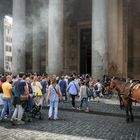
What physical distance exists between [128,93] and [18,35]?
15.7 m

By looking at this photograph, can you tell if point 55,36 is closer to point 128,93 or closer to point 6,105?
point 6,105

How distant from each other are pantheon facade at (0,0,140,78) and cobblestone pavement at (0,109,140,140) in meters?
9.67

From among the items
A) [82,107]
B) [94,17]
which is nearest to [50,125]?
[82,107]

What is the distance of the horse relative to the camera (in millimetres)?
13203

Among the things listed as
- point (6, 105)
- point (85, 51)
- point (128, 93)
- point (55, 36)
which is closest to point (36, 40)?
point (85, 51)

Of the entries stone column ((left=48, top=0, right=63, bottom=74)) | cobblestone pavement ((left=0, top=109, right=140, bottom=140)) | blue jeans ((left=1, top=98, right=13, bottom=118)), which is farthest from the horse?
stone column ((left=48, top=0, right=63, bottom=74))

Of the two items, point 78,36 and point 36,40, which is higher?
point 78,36

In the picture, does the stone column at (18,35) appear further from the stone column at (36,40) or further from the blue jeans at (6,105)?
the blue jeans at (6,105)

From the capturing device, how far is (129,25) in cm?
2877

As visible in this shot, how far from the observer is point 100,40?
23.5 meters

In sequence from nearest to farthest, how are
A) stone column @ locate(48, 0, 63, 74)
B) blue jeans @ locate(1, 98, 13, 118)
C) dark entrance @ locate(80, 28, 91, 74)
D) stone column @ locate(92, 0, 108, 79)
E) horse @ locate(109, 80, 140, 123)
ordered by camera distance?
horse @ locate(109, 80, 140, 123) → blue jeans @ locate(1, 98, 13, 118) → stone column @ locate(92, 0, 108, 79) → stone column @ locate(48, 0, 63, 74) → dark entrance @ locate(80, 28, 91, 74)

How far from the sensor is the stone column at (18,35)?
28.0 metres

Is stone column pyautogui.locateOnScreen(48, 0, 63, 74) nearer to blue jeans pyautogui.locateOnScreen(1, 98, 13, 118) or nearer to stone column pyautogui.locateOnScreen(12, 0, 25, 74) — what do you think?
stone column pyautogui.locateOnScreen(12, 0, 25, 74)

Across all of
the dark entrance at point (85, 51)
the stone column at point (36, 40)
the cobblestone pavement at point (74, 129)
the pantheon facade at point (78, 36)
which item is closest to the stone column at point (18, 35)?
the pantheon facade at point (78, 36)
